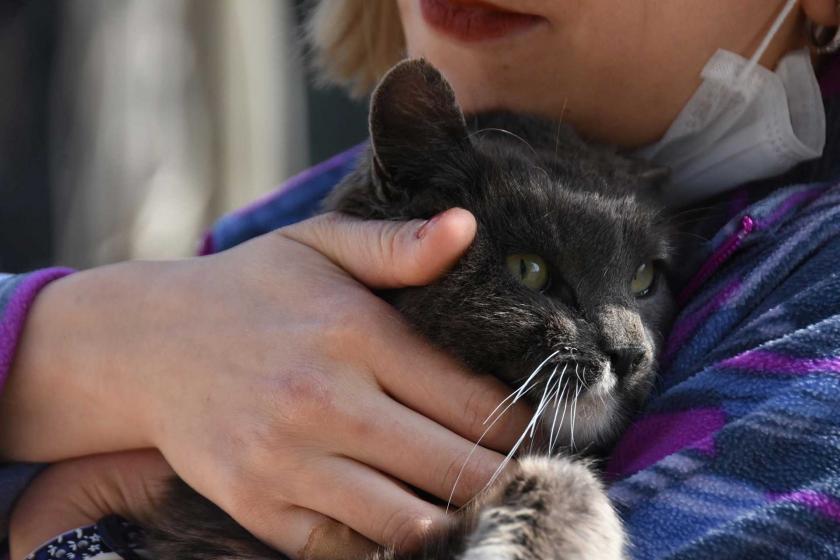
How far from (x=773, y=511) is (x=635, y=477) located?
0.66ft

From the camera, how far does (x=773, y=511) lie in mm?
982

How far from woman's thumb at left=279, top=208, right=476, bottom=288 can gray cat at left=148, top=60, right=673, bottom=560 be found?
0.05 meters

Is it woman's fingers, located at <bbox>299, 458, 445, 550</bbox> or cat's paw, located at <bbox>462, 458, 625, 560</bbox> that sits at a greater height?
cat's paw, located at <bbox>462, 458, 625, 560</bbox>

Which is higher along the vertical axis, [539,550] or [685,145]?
[685,145]

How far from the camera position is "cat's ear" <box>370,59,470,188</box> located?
1.41m

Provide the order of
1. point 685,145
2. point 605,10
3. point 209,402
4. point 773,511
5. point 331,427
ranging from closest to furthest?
point 773,511 → point 331,427 → point 209,402 → point 605,10 → point 685,145

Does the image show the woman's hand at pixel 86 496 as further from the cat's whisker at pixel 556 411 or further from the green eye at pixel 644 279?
the green eye at pixel 644 279

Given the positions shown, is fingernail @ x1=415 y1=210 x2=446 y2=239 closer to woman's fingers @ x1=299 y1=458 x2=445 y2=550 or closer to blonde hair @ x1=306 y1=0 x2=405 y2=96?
woman's fingers @ x1=299 y1=458 x2=445 y2=550

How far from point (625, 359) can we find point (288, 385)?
536 mm

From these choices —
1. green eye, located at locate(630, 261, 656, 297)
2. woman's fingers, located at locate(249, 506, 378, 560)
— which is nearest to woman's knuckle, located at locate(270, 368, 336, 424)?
woman's fingers, located at locate(249, 506, 378, 560)

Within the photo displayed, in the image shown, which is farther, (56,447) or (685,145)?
(685,145)

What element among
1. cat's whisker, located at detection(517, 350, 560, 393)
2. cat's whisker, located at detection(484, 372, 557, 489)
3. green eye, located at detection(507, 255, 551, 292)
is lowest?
cat's whisker, located at detection(484, 372, 557, 489)

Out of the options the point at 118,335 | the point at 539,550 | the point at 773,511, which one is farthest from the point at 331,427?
the point at 773,511

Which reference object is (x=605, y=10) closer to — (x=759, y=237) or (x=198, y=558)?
(x=759, y=237)
